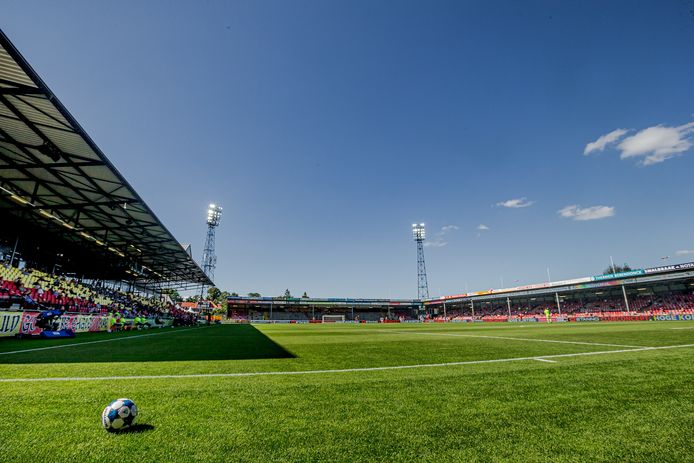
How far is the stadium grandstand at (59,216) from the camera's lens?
35.2 feet

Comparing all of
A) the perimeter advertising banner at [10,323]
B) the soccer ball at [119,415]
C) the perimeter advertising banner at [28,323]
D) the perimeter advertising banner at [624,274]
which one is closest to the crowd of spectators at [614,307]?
the perimeter advertising banner at [624,274]

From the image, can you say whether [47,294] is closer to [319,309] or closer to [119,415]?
[119,415]

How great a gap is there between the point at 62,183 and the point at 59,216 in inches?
296

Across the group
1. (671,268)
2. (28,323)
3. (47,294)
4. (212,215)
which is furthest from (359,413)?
(212,215)

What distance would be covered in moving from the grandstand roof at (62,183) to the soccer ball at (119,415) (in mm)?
9631

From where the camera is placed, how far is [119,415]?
2.61 m

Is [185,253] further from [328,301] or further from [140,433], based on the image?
[328,301]

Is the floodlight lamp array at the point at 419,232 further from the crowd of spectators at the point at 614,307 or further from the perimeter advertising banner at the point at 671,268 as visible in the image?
the perimeter advertising banner at the point at 671,268

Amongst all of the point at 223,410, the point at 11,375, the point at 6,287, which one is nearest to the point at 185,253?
the point at 6,287

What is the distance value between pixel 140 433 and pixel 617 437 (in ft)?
12.1

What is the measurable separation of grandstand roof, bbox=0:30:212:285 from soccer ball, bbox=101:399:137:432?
9.63 metres

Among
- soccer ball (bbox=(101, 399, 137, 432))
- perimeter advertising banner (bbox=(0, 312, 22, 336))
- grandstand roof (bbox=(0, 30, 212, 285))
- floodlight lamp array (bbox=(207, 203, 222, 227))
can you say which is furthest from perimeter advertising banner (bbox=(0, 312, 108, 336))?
floodlight lamp array (bbox=(207, 203, 222, 227))

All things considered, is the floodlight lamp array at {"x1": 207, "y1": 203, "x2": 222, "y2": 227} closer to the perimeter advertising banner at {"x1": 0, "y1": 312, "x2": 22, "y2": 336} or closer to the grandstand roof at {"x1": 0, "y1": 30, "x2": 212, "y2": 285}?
the grandstand roof at {"x1": 0, "y1": 30, "x2": 212, "y2": 285}

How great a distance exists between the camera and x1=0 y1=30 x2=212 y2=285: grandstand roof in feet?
32.5
